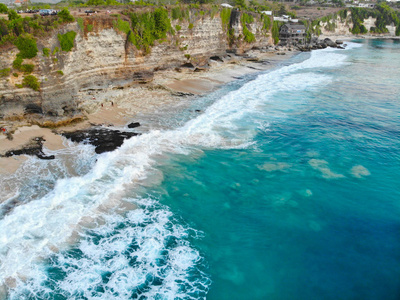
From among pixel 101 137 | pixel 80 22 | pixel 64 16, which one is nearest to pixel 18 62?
pixel 64 16

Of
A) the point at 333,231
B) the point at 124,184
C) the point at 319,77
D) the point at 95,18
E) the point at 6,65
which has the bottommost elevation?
the point at 333,231

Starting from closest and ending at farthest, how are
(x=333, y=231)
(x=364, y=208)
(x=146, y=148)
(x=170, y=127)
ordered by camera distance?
(x=333, y=231)
(x=364, y=208)
(x=146, y=148)
(x=170, y=127)

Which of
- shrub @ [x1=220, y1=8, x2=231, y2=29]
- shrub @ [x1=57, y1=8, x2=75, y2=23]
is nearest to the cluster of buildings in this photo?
shrub @ [x1=57, y1=8, x2=75, y2=23]

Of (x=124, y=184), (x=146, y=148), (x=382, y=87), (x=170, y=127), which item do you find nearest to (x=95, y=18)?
(x=170, y=127)

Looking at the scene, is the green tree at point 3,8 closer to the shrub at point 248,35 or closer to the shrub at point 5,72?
the shrub at point 5,72

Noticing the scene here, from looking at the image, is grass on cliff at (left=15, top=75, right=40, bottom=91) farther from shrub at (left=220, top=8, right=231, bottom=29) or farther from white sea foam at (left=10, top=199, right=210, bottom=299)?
shrub at (left=220, top=8, right=231, bottom=29)

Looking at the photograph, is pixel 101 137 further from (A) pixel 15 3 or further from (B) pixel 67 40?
(A) pixel 15 3

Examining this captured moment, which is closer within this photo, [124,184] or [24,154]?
[124,184]

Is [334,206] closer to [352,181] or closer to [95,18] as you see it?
[352,181]
